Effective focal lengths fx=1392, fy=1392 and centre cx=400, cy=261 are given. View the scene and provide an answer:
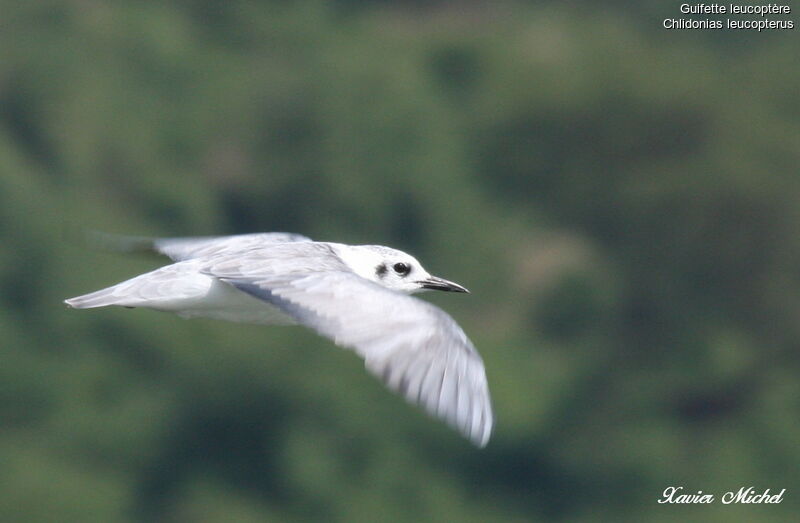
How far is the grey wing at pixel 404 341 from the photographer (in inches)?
126

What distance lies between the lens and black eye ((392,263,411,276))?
4602mm

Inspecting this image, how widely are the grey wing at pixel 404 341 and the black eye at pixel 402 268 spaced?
2.78 ft

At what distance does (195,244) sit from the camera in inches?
200

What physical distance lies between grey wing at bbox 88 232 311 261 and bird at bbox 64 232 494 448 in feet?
0.04

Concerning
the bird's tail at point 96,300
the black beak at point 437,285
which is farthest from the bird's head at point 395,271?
the bird's tail at point 96,300

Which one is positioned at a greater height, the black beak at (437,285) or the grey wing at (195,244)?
the grey wing at (195,244)

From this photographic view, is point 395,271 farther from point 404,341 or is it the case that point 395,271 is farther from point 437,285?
point 404,341

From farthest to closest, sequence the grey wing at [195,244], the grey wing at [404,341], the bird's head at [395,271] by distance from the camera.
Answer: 1. the grey wing at [195,244]
2. the bird's head at [395,271]
3. the grey wing at [404,341]

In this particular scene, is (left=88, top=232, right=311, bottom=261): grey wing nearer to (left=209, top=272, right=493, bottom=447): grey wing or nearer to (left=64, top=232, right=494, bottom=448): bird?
(left=64, top=232, right=494, bottom=448): bird
